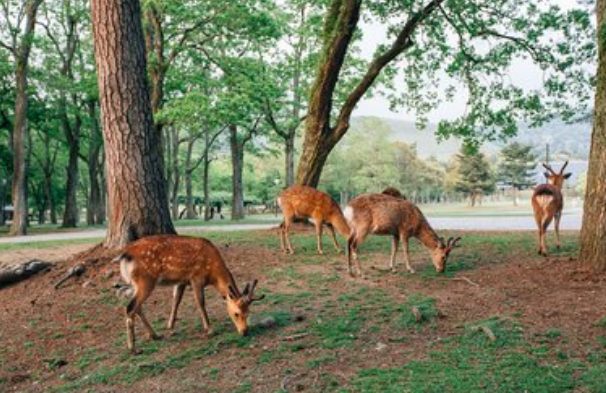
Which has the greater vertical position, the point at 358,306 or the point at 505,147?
the point at 505,147

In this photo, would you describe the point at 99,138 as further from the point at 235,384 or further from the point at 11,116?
the point at 235,384

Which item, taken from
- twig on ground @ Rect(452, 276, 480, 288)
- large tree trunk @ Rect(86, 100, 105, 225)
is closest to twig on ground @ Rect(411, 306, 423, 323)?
twig on ground @ Rect(452, 276, 480, 288)

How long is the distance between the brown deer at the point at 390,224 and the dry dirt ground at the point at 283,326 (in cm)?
36

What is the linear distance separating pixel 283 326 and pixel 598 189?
15.4 ft

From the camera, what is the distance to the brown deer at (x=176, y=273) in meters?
6.66

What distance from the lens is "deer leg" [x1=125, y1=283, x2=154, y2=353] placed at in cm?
655

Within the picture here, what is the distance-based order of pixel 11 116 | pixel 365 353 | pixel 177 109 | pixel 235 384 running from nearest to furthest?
pixel 235 384
pixel 365 353
pixel 177 109
pixel 11 116

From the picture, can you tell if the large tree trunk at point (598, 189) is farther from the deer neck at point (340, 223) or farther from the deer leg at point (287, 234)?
the deer leg at point (287, 234)

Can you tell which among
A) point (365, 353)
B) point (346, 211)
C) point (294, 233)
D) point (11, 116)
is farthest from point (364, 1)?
point (11, 116)

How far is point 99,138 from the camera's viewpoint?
37.3m

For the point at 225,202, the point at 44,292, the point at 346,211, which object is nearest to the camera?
the point at 44,292

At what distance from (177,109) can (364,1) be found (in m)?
7.84

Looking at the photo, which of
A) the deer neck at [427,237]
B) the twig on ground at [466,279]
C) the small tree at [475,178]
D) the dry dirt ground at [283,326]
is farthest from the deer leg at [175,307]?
the small tree at [475,178]

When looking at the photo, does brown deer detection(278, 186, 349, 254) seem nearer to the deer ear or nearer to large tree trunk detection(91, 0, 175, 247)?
large tree trunk detection(91, 0, 175, 247)
